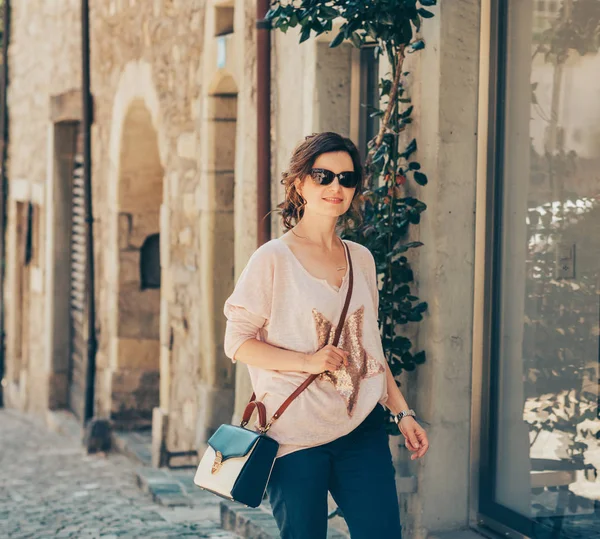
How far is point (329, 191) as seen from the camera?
3148mm

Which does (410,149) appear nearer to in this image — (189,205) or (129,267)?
(189,205)

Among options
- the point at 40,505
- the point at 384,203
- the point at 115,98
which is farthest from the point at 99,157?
the point at 384,203

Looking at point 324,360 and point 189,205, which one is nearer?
point 324,360

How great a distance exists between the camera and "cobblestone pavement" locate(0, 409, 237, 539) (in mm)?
5734

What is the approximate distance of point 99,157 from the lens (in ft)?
32.6

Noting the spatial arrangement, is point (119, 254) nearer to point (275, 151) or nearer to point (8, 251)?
point (275, 151)

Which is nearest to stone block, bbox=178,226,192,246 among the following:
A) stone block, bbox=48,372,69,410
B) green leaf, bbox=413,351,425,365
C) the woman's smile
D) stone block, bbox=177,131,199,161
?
stone block, bbox=177,131,199,161

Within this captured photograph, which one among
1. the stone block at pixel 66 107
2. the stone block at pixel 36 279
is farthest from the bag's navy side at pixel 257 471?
the stone block at pixel 36 279

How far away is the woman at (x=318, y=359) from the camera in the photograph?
3.03 m

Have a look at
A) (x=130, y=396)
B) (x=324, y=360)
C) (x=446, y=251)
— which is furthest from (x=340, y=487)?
(x=130, y=396)

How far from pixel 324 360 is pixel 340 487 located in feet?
1.14

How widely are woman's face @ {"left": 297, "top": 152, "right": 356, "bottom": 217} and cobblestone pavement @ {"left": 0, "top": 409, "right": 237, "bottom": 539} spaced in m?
2.59

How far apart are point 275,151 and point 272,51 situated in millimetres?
518

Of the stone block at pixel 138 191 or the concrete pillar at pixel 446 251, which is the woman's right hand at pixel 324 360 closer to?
the concrete pillar at pixel 446 251
